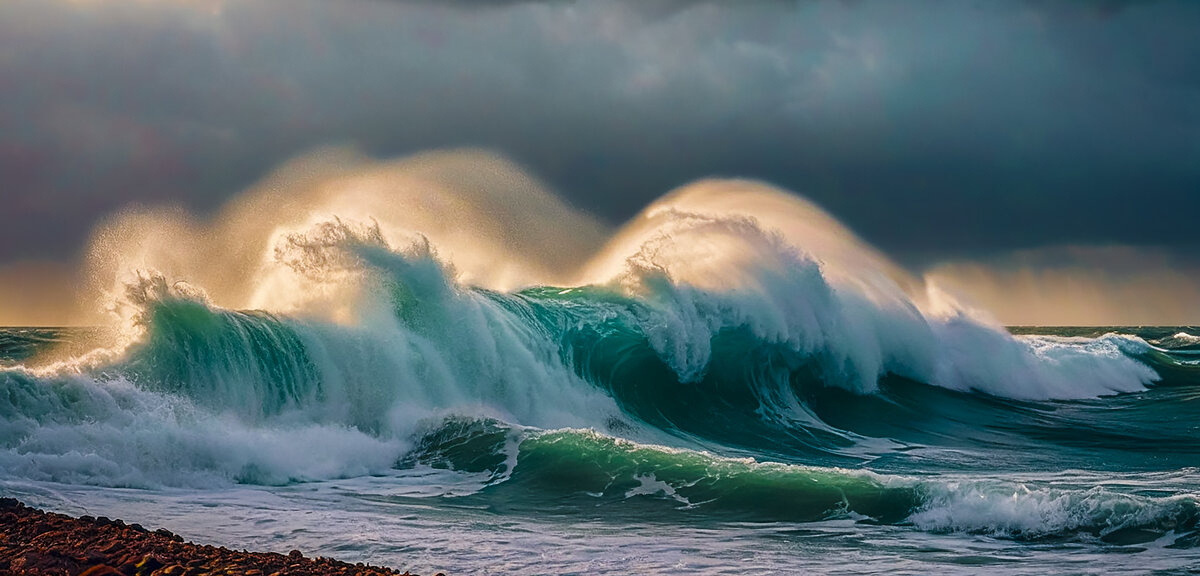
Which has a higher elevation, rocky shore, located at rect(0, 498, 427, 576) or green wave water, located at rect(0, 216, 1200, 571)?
green wave water, located at rect(0, 216, 1200, 571)

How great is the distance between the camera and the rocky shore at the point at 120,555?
21.7 ft

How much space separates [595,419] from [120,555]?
11324 mm

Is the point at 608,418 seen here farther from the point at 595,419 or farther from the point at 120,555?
the point at 120,555

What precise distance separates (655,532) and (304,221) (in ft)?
33.8

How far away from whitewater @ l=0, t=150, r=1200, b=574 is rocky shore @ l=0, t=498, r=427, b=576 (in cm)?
90

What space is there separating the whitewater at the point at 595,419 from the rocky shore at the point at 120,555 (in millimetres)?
902

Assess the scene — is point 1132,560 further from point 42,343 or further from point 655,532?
point 42,343

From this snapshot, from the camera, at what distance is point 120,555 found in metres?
6.88

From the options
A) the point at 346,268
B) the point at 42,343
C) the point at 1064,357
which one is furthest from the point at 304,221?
the point at 1064,357

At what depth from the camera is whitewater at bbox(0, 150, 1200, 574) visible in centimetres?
941

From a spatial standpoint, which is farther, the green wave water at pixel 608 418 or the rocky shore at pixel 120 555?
the green wave water at pixel 608 418

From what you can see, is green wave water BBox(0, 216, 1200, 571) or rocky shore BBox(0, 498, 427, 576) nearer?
rocky shore BBox(0, 498, 427, 576)

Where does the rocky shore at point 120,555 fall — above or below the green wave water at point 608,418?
below

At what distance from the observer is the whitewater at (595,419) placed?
30.9ft
